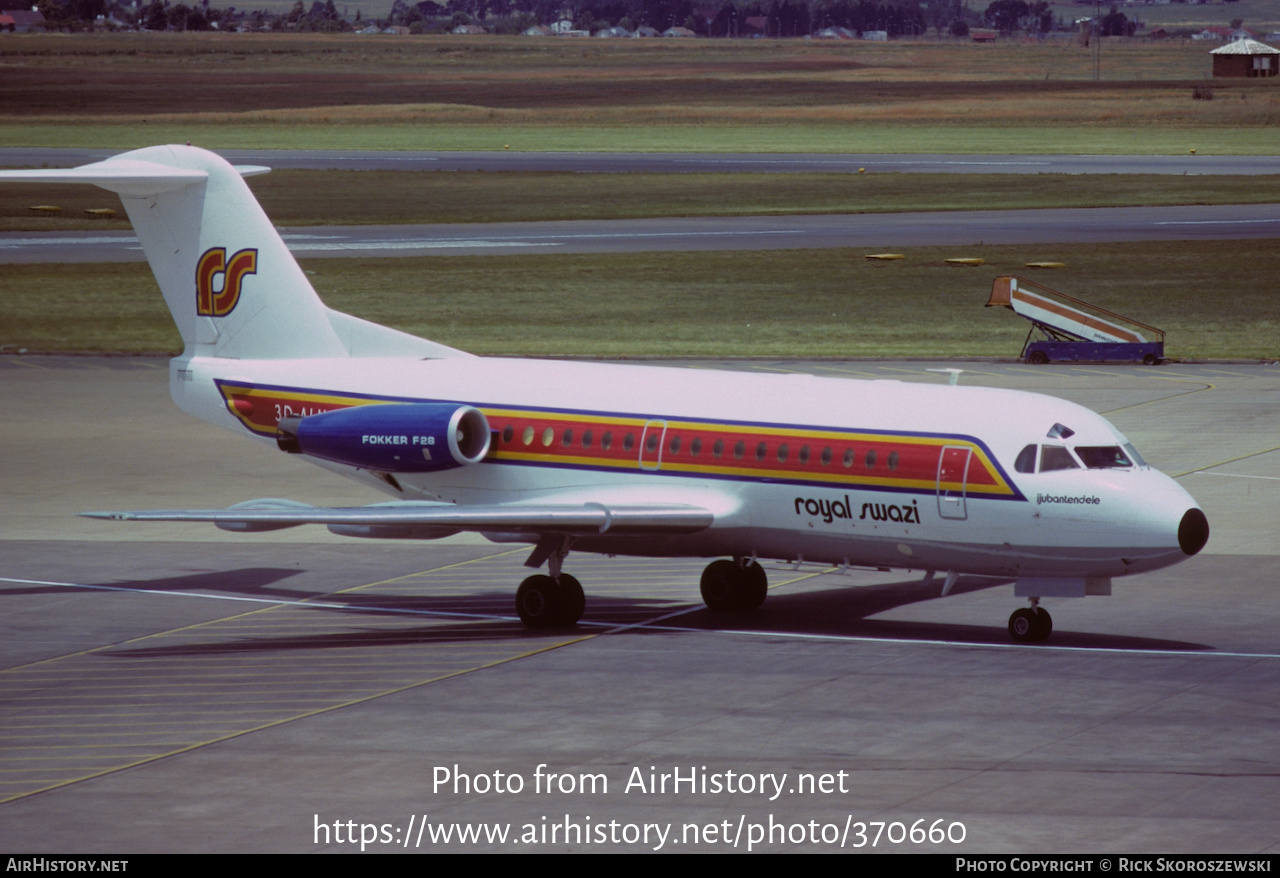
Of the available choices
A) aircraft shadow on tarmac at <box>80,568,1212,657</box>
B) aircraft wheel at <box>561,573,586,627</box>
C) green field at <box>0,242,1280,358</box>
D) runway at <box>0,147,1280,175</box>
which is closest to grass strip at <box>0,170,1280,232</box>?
runway at <box>0,147,1280,175</box>

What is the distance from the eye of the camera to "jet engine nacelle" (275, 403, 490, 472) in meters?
30.3

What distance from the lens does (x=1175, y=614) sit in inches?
1173

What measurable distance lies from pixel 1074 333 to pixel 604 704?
39.5m

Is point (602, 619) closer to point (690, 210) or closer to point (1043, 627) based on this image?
point (1043, 627)

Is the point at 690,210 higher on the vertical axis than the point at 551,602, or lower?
lower

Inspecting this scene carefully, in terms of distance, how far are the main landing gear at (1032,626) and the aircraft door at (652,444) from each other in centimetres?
593

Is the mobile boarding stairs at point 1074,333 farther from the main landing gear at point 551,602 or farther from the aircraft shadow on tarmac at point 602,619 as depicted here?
the main landing gear at point 551,602

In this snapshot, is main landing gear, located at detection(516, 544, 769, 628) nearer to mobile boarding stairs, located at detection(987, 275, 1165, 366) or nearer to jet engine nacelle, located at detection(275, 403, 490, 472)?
jet engine nacelle, located at detection(275, 403, 490, 472)

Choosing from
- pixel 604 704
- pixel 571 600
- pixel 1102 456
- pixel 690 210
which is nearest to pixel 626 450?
pixel 571 600

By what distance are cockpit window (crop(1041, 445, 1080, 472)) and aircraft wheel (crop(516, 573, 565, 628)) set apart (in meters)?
7.69

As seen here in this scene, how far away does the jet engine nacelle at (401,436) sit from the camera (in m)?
30.3

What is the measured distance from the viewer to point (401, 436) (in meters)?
30.4

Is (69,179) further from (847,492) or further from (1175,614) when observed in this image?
(1175,614)

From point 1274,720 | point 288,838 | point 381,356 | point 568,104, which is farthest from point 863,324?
point 568,104
